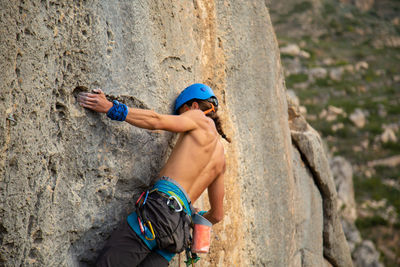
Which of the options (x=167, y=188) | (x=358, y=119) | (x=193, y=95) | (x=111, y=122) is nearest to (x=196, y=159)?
(x=167, y=188)

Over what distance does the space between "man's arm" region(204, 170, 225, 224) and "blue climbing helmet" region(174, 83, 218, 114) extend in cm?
67

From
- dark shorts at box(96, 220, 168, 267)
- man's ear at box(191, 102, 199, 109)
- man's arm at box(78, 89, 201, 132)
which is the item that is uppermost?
man's arm at box(78, 89, 201, 132)

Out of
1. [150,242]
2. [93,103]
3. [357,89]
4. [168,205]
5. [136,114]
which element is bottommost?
[357,89]

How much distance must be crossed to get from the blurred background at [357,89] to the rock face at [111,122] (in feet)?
30.0

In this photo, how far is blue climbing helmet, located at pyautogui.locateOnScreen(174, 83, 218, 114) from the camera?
3.70m

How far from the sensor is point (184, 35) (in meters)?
4.01

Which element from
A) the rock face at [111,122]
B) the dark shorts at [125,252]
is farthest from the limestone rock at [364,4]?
the dark shorts at [125,252]

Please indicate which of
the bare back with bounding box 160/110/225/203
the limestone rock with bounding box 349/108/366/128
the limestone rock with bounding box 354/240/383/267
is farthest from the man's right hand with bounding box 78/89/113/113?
the limestone rock with bounding box 349/108/366/128

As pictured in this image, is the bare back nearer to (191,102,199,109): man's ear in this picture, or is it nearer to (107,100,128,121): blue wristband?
(191,102,199,109): man's ear

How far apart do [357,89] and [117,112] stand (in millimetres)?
21022

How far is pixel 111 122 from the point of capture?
3.30 meters

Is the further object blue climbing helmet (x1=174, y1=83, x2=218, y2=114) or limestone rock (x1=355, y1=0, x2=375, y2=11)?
limestone rock (x1=355, y1=0, x2=375, y2=11)

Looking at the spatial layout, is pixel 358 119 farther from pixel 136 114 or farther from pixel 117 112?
pixel 117 112

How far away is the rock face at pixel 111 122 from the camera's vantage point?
9.23ft
